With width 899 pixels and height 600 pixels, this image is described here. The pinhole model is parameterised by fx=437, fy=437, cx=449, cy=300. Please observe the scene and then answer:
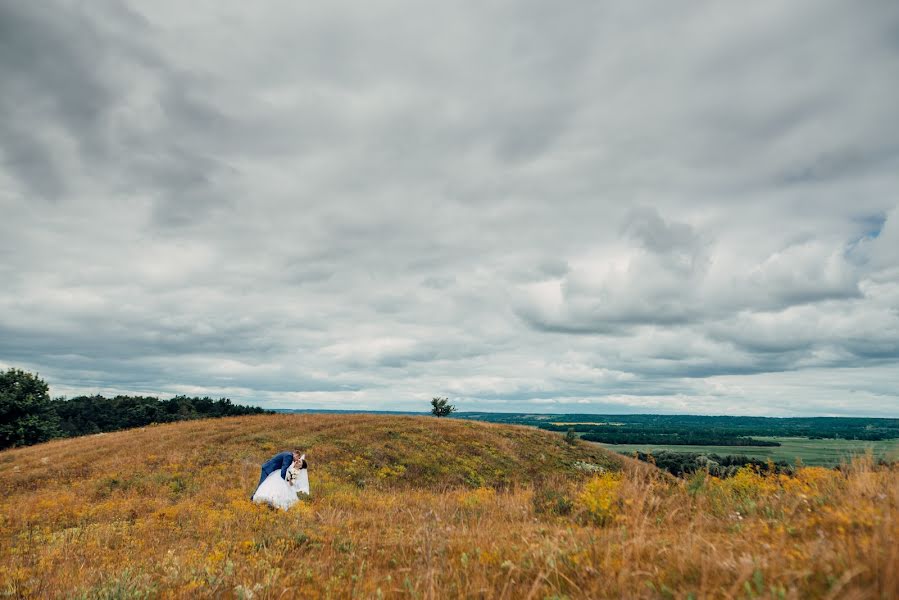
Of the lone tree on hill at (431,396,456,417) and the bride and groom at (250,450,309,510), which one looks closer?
the bride and groom at (250,450,309,510)

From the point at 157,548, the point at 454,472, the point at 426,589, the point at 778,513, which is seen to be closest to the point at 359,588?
the point at 426,589

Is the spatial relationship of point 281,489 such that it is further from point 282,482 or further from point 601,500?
point 601,500

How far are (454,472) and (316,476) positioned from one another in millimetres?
8982

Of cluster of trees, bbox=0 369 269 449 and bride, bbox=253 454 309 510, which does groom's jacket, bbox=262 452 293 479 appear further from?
cluster of trees, bbox=0 369 269 449

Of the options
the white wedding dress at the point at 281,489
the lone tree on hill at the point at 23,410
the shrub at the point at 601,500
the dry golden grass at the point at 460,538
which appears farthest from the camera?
the lone tree on hill at the point at 23,410

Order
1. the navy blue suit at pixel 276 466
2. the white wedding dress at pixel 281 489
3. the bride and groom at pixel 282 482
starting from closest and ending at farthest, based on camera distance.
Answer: the white wedding dress at pixel 281 489 → the bride and groom at pixel 282 482 → the navy blue suit at pixel 276 466

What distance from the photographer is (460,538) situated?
6.65 metres

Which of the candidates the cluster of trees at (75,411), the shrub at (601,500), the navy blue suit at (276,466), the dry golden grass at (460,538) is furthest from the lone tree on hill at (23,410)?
the shrub at (601,500)

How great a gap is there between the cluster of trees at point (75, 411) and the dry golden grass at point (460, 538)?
1212 inches

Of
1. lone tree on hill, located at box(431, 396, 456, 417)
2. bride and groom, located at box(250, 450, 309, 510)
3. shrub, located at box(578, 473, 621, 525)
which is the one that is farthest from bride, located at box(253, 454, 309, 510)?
lone tree on hill, located at box(431, 396, 456, 417)

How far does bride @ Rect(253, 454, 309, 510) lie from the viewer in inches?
599

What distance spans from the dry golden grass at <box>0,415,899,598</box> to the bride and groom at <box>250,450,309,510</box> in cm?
87

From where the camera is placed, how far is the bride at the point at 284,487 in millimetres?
15211

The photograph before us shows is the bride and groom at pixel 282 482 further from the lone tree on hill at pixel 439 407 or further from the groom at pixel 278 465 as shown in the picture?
the lone tree on hill at pixel 439 407
